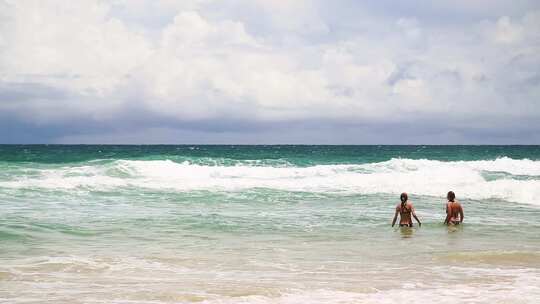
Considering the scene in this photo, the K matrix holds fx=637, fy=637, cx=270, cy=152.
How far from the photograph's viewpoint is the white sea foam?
26.2 meters

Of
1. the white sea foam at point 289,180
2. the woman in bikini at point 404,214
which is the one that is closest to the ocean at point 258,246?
the white sea foam at point 289,180

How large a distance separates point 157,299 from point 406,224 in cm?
921

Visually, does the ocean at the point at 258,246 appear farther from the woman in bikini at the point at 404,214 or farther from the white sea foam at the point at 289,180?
the woman in bikini at the point at 404,214

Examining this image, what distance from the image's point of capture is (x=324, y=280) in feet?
30.9

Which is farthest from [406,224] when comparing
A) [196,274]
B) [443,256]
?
[196,274]

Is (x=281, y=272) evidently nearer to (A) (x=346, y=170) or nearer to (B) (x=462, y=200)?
(B) (x=462, y=200)

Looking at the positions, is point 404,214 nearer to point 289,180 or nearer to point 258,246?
point 258,246

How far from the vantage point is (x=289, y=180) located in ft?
106

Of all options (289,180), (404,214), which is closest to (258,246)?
(404,214)

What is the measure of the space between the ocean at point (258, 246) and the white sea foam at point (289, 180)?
0.99 ft

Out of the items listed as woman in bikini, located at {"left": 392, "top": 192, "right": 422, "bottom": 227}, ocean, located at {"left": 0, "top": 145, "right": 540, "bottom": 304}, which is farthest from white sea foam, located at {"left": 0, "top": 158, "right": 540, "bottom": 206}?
woman in bikini, located at {"left": 392, "top": 192, "right": 422, "bottom": 227}

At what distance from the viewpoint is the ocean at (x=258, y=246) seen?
8.65 m

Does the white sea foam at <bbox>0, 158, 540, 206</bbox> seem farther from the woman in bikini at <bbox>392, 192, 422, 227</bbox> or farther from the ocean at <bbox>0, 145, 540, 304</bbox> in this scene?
the woman in bikini at <bbox>392, 192, 422, 227</bbox>

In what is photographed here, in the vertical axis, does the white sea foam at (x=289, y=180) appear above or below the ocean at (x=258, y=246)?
above
